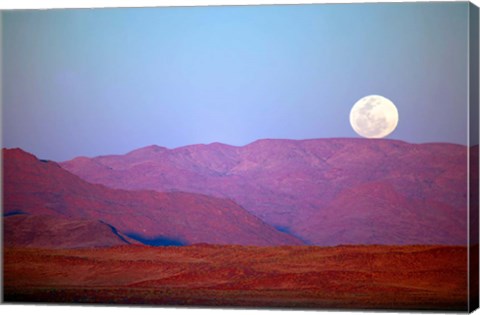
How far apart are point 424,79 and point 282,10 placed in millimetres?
1576

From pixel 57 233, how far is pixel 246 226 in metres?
1.94

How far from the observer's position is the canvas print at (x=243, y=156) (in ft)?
31.6

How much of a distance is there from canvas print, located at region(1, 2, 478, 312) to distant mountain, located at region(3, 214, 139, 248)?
15mm

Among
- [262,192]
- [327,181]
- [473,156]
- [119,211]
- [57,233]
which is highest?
[473,156]

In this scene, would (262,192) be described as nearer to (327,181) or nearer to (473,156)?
(327,181)

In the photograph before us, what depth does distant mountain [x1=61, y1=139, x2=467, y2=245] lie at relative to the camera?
9633 millimetres

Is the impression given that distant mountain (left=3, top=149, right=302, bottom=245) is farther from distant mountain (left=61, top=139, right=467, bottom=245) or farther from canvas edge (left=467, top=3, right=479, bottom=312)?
canvas edge (left=467, top=3, right=479, bottom=312)

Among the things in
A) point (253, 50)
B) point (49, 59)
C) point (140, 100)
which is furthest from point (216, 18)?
point (49, 59)

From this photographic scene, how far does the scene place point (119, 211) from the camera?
10125 mm

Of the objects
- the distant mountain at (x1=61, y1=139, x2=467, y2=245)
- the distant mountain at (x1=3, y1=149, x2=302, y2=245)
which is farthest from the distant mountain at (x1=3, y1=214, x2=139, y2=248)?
the distant mountain at (x1=61, y1=139, x2=467, y2=245)

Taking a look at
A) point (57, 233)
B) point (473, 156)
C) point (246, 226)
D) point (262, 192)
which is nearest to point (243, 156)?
point (262, 192)

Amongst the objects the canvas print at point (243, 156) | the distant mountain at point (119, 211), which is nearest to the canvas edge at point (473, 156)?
the canvas print at point (243, 156)

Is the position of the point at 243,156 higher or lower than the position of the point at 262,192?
higher

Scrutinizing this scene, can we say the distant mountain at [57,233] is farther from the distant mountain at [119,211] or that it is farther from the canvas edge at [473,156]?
the canvas edge at [473,156]
